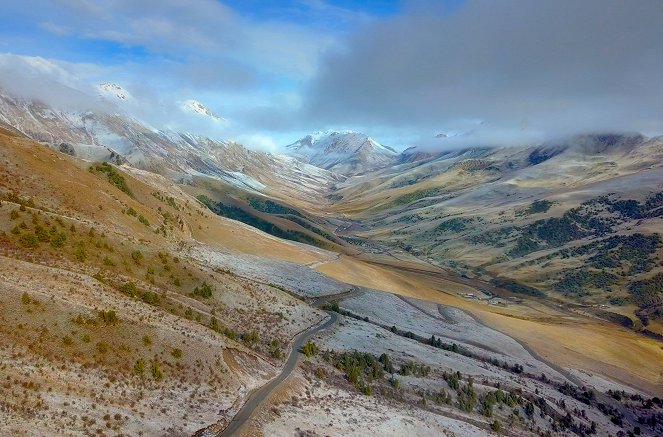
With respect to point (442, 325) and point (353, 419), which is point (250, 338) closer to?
point (353, 419)

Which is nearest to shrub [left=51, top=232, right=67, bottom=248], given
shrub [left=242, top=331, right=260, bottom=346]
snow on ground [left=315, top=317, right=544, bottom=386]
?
shrub [left=242, top=331, right=260, bottom=346]

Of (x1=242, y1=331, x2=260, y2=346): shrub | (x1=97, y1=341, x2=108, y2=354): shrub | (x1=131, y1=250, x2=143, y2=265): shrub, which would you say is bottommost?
(x1=242, y1=331, x2=260, y2=346): shrub

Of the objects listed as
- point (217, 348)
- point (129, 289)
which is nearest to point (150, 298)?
point (129, 289)

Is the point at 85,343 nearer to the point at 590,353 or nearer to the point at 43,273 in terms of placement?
the point at 43,273

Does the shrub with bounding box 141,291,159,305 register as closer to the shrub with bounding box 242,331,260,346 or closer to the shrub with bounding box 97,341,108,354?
the shrub with bounding box 242,331,260,346

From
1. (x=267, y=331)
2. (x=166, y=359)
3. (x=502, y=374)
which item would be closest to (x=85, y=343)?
(x=166, y=359)

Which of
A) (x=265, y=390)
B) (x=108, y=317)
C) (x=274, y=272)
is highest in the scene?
(x=108, y=317)
